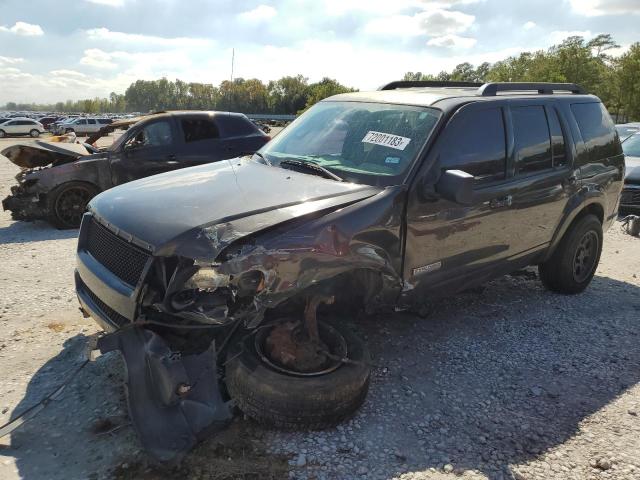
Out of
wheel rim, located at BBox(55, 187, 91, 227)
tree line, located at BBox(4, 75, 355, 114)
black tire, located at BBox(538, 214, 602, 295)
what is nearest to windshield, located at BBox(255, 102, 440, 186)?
black tire, located at BBox(538, 214, 602, 295)

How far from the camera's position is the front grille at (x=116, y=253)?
2799 mm

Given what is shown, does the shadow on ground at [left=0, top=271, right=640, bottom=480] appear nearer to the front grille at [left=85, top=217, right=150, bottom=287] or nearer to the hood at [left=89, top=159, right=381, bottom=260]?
the front grille at [left=85, top=217, right=150, bottom=287]

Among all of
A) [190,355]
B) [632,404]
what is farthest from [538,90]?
[190,355]

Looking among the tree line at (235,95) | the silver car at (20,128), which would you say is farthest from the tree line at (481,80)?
the silver car at (20,128)

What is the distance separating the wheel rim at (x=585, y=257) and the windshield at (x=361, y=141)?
2608mm

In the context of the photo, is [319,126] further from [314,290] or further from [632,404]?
[632,404]

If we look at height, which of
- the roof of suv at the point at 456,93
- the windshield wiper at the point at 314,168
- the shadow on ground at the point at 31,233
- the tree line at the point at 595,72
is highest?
the tree line at the point at 595,72

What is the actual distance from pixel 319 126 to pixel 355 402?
7.42 feet

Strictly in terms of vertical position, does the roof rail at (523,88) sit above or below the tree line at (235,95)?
below

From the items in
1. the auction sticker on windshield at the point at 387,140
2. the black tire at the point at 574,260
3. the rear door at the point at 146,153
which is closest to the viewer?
the auction sticker on windshield at the point at 387,140

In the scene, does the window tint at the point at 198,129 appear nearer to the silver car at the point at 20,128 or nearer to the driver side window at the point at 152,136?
the driver side window at the point at 152,136

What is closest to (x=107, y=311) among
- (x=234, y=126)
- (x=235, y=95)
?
(x=234, y=126)

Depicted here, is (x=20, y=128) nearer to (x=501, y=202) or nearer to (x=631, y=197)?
(x=631, y=197)

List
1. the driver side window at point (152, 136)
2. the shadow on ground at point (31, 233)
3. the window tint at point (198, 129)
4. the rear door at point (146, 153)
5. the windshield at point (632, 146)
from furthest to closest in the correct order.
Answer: the windshield at point (632, 146) → the window tint at point (198, 129) → the driver side window at point (152, 136) → the rear door at point (146, 153) → the shadow on ground at point (31, 233)
